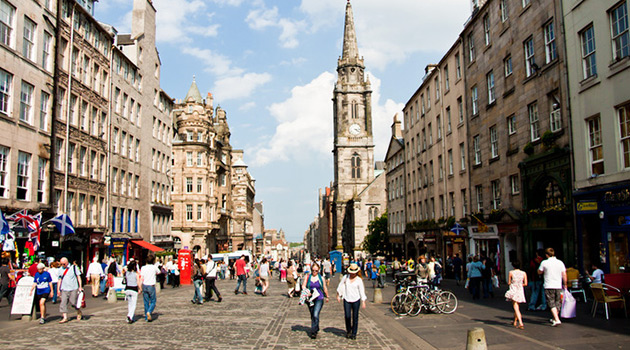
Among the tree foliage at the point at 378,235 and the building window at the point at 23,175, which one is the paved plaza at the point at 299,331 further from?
the tree foliage at the point at 378,235

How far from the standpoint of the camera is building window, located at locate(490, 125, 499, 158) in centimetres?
2731

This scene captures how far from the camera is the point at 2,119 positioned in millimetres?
22547

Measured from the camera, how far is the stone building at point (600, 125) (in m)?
16.6

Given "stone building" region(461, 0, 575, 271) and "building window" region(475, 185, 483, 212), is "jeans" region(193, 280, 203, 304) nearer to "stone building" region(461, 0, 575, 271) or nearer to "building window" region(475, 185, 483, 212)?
"stone building" region(461, 0, 575, 271)

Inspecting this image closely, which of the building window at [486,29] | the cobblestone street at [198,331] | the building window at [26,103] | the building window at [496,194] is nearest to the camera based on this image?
the cobblestone street at [198,331]

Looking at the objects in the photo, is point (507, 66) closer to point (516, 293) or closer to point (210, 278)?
point (516, 293)

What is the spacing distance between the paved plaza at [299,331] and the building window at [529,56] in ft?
36.2

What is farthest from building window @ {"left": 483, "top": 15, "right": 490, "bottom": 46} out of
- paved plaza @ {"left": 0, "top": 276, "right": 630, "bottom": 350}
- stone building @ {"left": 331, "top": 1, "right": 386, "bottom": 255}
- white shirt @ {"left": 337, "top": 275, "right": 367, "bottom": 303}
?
stone building @ {"left": 331, "top": 1, "right": 386, "bottom": 255}

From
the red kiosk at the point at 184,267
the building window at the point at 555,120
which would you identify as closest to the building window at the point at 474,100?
the building window at the point at 555,120

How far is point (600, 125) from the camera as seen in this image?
17.9 metres

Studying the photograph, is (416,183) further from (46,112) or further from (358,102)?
(358,102)

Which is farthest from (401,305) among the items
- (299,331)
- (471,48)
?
(471,48)

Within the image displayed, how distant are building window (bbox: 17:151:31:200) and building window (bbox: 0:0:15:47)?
16.4 feet

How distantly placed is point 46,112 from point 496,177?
23.0 meters
